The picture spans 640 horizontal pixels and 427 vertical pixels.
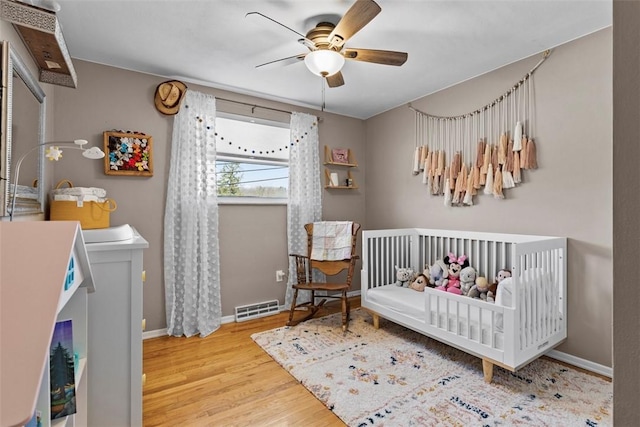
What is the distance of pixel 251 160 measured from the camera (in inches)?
134

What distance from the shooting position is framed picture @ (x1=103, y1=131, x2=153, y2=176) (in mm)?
2605

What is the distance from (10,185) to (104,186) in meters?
1.35

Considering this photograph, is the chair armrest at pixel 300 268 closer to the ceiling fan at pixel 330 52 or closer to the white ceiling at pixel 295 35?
the white ceiling at pixel 295 35

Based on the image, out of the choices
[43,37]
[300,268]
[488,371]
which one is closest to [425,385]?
[488,371]

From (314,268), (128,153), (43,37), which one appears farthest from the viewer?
(314,268)

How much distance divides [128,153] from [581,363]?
3873 mm

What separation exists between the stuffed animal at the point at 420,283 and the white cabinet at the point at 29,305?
2.65 m

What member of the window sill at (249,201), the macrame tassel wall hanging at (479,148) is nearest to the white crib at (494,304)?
the macrame tassel wall hanging at (479,148)

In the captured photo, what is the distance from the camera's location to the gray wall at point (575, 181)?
216 centimetres

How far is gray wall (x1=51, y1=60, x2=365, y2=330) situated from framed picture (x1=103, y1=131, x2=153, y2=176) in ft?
0.24

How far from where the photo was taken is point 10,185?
4.46 feet

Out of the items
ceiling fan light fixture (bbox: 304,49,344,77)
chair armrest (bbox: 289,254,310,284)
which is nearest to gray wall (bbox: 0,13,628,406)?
chair armrest (bbox: 289,254,310,284)

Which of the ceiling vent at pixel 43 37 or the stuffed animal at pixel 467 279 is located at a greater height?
the ceiling vent at pixel 43 37

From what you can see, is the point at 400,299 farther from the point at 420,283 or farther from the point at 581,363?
the point at 581,363
